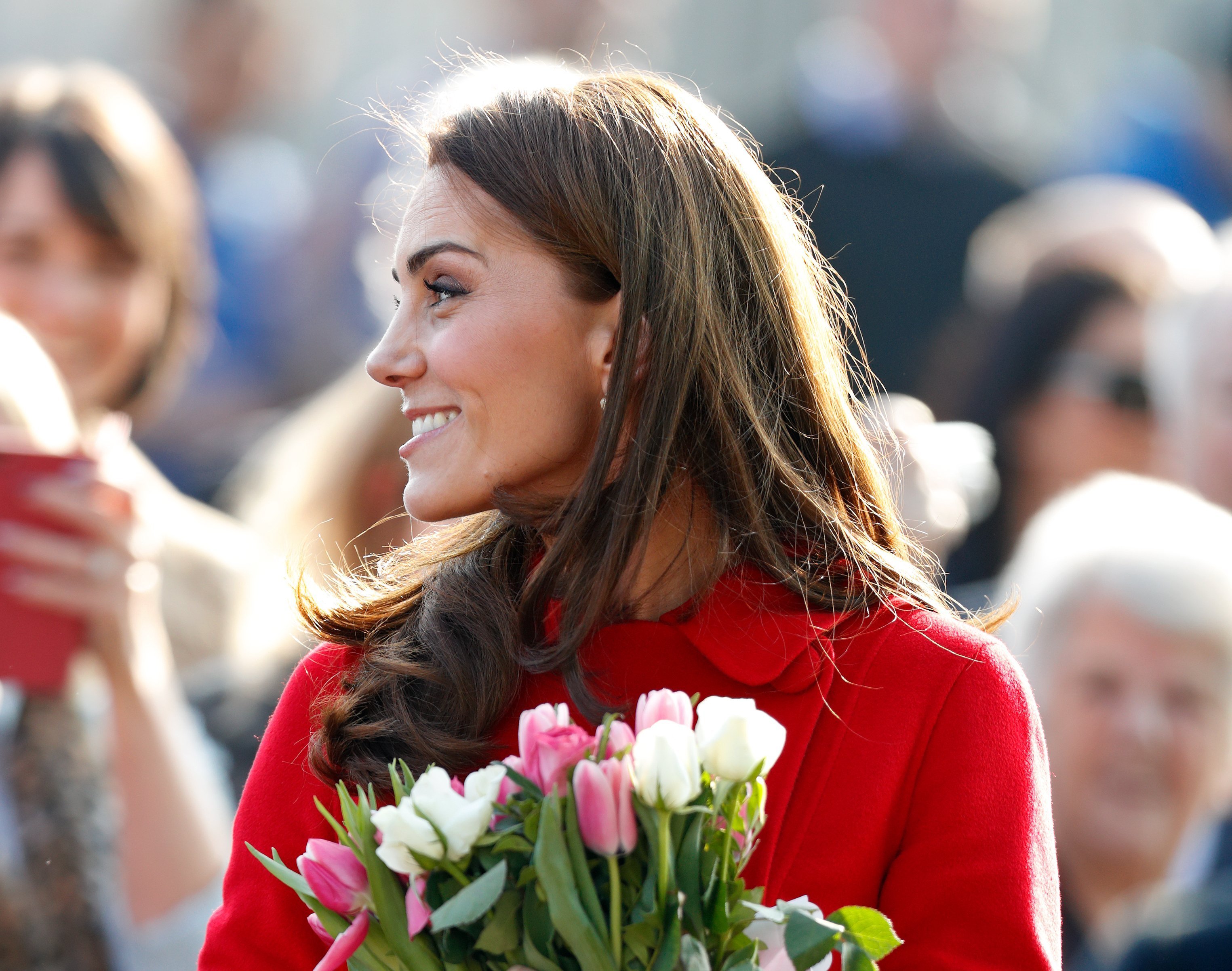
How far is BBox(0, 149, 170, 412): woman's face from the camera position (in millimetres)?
3873

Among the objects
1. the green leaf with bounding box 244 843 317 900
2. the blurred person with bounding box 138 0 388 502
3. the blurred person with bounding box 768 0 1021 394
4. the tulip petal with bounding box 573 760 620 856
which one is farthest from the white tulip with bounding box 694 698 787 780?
the blurred person with bounding box 138 0 388 502

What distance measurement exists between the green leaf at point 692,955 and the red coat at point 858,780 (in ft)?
1.11

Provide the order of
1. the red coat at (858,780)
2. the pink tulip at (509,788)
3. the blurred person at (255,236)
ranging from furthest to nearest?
the blurred person at (255,236) < the red coat at (858,780) < the pink tulip at (509,788)

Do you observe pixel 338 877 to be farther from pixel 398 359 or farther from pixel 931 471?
pixel 931 471

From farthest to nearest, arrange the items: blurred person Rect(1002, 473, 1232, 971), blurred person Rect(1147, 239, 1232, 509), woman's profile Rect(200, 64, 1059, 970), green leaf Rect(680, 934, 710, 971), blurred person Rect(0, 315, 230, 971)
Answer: blurred person Rect(1147, 239, 1232, 509), blurred person Rect(1002, 473, 1232, 971), blurred person Rect(0, 315, 230, 971), woman's profile Rect(200, 64, 1059, 970), green leaf Rect(680, 934, 710, 971)

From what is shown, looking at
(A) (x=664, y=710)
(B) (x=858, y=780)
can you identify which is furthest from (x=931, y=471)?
(A) (x=664, y=710)

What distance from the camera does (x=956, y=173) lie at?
17.8 ft

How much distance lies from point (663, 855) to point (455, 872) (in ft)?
0.67

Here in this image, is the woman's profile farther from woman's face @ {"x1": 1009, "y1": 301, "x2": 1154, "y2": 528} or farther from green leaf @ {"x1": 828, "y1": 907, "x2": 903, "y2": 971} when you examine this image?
woman's face @ {"x1": 1009, "y1": 301, "x2": 1154, "y2": 528}

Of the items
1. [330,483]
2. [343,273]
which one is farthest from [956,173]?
[330,483]

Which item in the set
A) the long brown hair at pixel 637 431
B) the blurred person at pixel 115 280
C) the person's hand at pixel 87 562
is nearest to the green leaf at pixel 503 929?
the long brown hair at pixel 637 431

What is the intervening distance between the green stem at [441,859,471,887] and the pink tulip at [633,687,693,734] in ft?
0.74

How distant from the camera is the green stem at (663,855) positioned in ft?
4.88

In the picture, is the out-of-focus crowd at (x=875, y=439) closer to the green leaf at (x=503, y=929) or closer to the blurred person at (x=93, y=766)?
the blurred person at (x=93, y=766)
